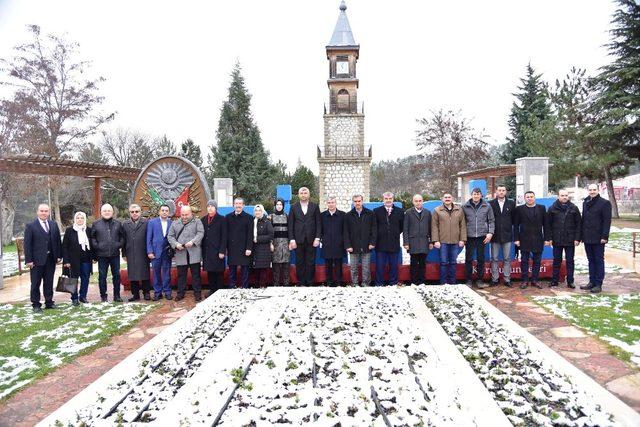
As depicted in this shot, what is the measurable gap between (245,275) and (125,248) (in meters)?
2.10

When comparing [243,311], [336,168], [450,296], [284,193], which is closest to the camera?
[243,311]

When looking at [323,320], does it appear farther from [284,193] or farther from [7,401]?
[284,193]

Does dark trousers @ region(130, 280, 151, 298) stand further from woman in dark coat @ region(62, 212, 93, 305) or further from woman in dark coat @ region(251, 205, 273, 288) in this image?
woman in dark coat @ region(251, 205, 273, 288)

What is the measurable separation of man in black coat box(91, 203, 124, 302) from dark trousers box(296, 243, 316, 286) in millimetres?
3050

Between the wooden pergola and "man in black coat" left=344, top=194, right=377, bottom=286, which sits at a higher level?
the wooden pergola

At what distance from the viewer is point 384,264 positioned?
7777 millimetres

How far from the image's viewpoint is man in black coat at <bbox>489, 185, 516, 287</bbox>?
24.2 feet

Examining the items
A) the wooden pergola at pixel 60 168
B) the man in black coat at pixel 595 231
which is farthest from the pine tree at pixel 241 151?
the man in black coat at pixel 595 231

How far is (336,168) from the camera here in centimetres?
2889

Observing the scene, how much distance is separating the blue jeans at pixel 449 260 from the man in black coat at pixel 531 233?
1.13 metres

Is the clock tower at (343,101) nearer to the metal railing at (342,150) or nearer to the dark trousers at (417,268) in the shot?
the metal railing at (342,150)

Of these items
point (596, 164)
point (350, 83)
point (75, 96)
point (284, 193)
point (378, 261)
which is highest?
point (350, 83)

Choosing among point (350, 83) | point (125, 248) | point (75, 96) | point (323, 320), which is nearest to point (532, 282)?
point (323, 320)

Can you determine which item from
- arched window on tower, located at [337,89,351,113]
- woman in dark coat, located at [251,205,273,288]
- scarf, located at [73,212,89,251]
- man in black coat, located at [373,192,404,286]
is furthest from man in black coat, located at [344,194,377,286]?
arched window on tower, located at [337,89,351,113]
